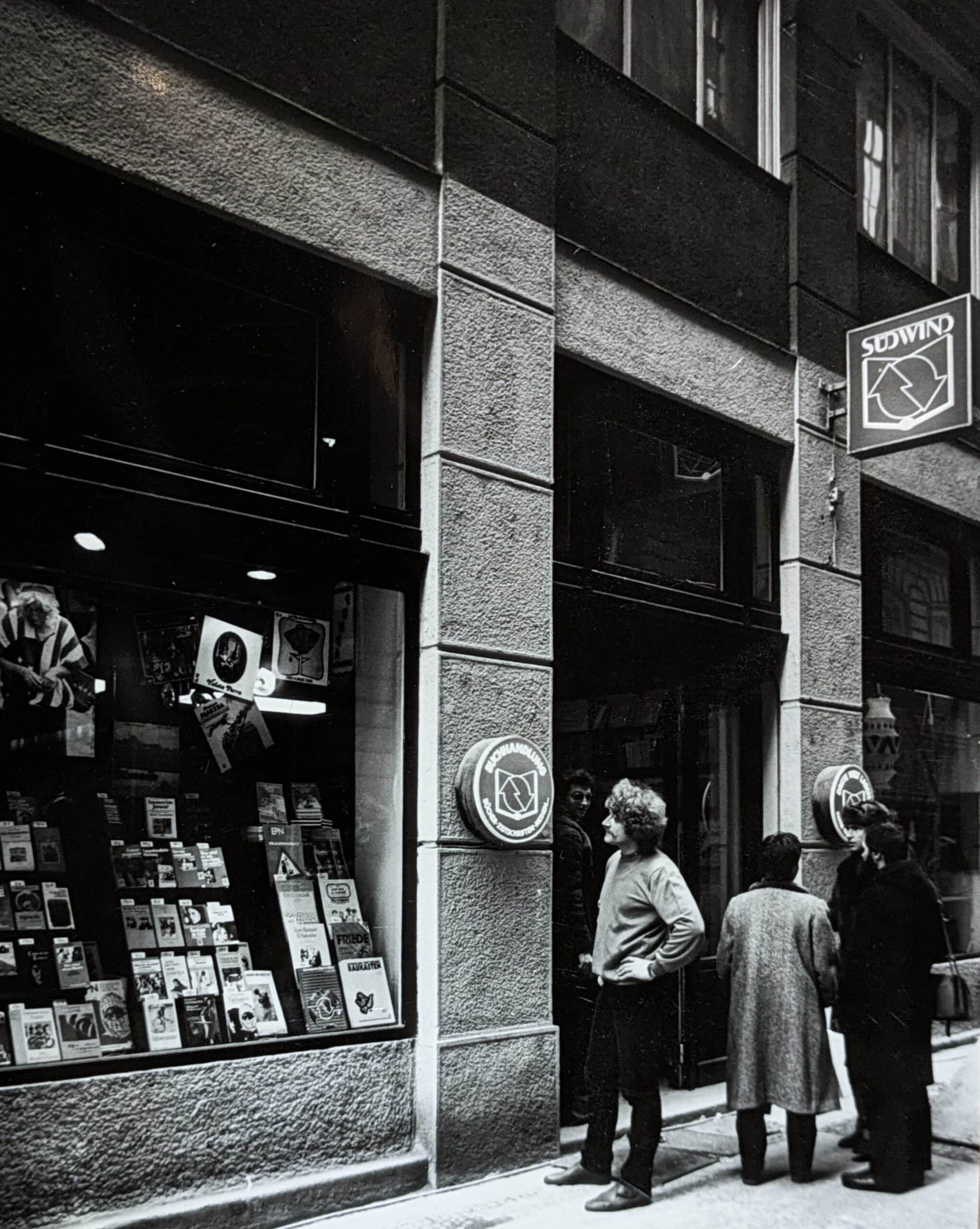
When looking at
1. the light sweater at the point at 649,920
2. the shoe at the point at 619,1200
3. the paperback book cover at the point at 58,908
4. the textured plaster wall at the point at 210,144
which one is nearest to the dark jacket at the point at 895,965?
the light sweater at the point at 649,920

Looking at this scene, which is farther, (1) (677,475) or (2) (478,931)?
(1) (677,475)

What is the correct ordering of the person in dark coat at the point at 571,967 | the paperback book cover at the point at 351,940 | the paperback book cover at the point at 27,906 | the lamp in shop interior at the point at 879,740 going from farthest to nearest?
the lamp in shop interior at the point at 879,740, the person in dark coat at the point at 571,967, the paperback book cover at the point at 351,940, the paperback book cover at the point at 27,906

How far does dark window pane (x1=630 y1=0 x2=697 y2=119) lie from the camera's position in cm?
863

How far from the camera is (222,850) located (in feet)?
19.9

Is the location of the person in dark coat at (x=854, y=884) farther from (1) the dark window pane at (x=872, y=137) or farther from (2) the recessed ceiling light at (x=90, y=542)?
(1) the dark window pane at (x=872, y=137)

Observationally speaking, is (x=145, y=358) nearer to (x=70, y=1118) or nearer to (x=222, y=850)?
(x=222, y=850)

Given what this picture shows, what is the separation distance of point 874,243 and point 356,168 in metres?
5.70

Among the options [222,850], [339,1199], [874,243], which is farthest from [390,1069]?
[874,243]

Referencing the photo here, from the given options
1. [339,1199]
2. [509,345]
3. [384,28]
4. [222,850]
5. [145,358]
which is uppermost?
[384,28]

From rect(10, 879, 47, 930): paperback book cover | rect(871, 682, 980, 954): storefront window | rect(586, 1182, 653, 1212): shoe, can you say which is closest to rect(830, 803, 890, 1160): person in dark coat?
rect(586, 1182, 653, 1212): shoe

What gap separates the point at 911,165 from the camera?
1124cm

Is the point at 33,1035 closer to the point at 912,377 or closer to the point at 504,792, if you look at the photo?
the point at 504,792

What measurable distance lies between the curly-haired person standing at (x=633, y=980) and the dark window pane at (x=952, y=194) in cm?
751

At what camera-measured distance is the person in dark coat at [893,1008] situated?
637 cm
